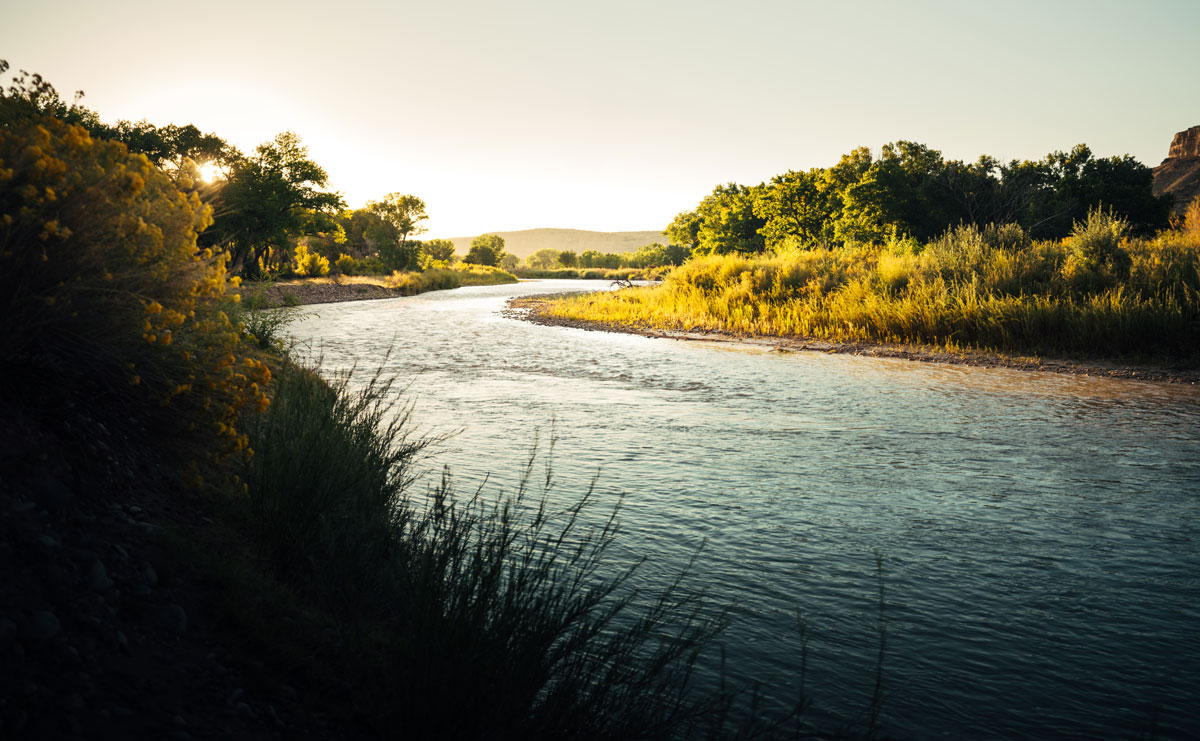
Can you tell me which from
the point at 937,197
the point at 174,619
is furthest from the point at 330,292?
the point at 174,619

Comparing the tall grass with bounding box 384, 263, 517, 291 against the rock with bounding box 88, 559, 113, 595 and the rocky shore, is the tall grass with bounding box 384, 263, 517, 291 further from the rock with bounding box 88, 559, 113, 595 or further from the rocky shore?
the rock with bounding box 88, 559, 113, 595

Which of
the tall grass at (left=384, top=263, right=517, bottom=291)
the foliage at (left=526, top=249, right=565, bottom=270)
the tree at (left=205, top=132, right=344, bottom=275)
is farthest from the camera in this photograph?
the foliage at (left=526, top=249, right=565, bottom=270)

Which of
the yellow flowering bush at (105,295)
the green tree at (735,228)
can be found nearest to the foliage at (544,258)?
the green tree at (735,228)

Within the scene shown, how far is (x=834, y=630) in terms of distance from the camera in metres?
3.66

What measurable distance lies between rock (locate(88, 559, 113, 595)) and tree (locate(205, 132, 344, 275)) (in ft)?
146

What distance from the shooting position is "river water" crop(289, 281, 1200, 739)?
127 inches

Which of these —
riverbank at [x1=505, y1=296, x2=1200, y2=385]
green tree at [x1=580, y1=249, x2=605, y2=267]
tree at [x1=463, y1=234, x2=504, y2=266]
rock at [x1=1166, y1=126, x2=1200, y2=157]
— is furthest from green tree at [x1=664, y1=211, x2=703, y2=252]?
rock at [x1=1166, y1=126, x2=1200, y2=157]

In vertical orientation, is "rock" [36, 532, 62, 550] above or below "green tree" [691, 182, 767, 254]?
below

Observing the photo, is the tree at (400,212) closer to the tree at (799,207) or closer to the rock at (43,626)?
the tree at (799,207)

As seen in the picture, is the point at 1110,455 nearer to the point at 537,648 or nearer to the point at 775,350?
the point at 537,648

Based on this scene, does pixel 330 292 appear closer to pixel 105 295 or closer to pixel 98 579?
pixel 105 295

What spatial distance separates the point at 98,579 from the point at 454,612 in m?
1.31

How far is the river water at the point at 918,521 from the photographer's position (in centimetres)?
322

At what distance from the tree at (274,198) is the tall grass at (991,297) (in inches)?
1226
